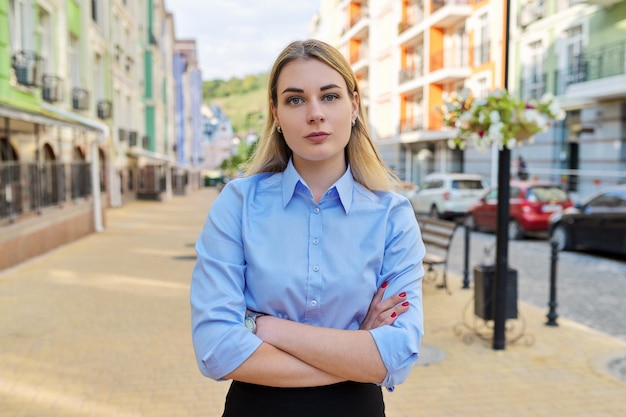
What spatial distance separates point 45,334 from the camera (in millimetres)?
6312

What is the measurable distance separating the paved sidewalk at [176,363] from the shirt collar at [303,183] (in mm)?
2845

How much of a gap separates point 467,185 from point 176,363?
17641 mm

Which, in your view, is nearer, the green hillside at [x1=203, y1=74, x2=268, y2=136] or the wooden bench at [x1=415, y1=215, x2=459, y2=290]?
the wooden bench at [x1=415, y1=215, x2=459, y2=290]

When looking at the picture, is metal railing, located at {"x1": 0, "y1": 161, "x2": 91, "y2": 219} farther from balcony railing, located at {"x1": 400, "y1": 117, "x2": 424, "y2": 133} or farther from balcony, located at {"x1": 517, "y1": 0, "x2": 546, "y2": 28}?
balcony railing, located at {"x1": 400, "y1": 117, "x2": 424, "y2": 133}

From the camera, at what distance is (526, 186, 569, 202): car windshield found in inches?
609

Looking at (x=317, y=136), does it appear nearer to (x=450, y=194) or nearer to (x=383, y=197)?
(x=383, y=197)

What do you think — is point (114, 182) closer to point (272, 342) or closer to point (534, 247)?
point (534, 247)

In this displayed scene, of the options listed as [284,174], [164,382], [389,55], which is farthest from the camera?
[389,55]

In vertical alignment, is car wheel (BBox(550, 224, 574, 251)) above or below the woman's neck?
below

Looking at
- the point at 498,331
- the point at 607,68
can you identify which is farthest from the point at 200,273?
the point at 607,68

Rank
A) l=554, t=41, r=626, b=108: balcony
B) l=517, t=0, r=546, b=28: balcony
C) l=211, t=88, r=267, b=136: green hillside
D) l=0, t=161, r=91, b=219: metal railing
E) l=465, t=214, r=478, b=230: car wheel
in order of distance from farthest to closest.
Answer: l=211, t=88, r=267, b=136: green hillside < l=517, t=0, r=546, b=28: balcony < l=554, t=41, r=626, b=108: balcony < l=465, t=214, r=478, b=230: car wheel < l=0, t=161, r=91, b=219: metal railing

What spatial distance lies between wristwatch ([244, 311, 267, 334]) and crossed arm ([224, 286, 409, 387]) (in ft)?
0.07

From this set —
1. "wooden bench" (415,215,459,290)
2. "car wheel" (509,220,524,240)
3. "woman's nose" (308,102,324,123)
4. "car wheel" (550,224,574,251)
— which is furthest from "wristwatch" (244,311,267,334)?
"car wheel" (509,220,524,240)

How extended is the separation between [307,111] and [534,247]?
1374 centimetres
